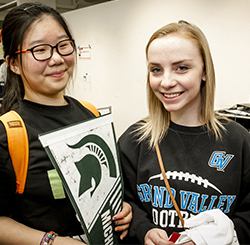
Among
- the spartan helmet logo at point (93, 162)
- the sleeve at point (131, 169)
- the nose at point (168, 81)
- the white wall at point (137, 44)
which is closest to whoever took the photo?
the spartan helmet logo at point (93, 162)

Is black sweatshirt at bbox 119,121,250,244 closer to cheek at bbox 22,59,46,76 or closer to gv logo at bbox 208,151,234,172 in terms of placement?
gv logo at bbox 208,151,234,172

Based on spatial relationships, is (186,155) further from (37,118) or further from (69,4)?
(69,4)

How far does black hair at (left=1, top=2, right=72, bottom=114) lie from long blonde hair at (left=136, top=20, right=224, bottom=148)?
446 mm

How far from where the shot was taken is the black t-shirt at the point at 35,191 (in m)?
0.81

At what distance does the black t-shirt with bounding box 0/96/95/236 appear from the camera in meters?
0.81

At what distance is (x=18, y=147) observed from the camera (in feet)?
2.69

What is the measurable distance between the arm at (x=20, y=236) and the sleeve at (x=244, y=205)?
2.08 ft

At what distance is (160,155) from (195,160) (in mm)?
147

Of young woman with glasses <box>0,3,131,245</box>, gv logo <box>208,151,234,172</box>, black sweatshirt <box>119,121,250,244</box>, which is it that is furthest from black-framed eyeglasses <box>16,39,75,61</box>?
gv logo <box>208,151,234,172</box>

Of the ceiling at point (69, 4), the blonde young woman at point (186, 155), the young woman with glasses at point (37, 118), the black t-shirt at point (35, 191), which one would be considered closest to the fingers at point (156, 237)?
the blonde young woman at point (186, 155)

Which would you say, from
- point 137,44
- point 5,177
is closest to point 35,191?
point 5,177

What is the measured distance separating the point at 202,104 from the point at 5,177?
85cm

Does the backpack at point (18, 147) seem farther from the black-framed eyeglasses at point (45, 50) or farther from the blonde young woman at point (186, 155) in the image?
the blonde young woman at point (186, 155)

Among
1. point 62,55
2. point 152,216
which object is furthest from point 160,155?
point 62,55
